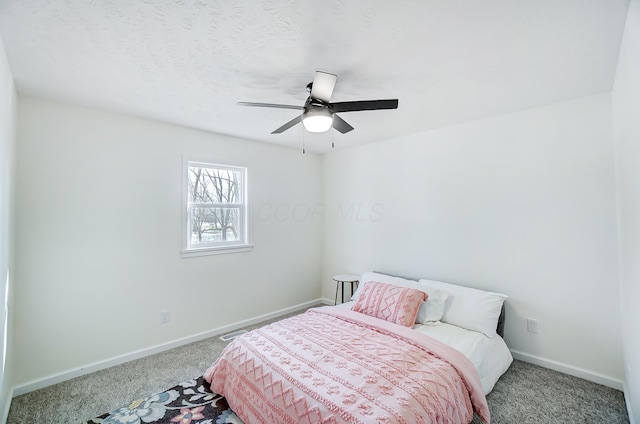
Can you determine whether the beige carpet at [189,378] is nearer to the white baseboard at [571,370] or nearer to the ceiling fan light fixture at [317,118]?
the white baseboard at [571,370]

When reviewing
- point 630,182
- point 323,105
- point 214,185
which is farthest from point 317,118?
point 214,185

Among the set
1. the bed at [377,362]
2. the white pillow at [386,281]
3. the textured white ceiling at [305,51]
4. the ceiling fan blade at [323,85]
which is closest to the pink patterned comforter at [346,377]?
the bed at [377,362]

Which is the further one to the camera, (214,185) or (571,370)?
(214,185)

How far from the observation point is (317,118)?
6.64 ft

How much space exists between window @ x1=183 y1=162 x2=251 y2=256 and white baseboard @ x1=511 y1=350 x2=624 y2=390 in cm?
323

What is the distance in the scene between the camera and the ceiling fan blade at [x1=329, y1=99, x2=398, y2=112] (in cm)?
183

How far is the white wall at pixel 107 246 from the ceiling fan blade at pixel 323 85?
200cm

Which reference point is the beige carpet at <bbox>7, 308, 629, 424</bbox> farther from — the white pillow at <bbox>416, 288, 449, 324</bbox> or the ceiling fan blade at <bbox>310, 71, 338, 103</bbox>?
the ceiling fan blade at <bbox>310, 71, 338, 103</bbox>

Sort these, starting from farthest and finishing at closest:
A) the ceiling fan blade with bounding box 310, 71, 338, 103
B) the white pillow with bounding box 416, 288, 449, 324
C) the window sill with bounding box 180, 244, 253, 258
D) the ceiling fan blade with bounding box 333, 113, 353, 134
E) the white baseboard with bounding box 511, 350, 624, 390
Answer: the window sill with bounding box 180, 244, 253, 258 < the white pillow with bounding box 416, 288, 449, 324 < the white baseboard with bounding box 511, 350, 624, 390 < the ceiling fan blade with bounding box 333, 113, 353, 134 < the ceiling fan blade with bounding box 310, 71, 338, 103

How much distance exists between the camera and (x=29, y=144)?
2422mm

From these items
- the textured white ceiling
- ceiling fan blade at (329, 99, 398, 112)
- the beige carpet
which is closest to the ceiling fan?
ceiling fan blade at (329, 99, 398, 112)

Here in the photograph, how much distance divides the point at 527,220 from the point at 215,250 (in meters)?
3.36

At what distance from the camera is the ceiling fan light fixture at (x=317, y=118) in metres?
2.00

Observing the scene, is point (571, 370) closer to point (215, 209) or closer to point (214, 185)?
point (215, 209)
